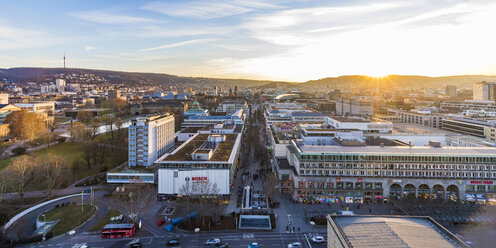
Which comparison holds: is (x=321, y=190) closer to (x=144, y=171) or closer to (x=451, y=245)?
(x=451, y=245)

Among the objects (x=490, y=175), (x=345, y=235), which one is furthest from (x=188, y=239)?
(x=490, y=175)

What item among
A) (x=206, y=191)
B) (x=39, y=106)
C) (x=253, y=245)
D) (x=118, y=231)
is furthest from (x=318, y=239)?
(x=39, y=106)

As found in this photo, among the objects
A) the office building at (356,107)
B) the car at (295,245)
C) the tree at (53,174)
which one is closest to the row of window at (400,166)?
the car at (295,245)

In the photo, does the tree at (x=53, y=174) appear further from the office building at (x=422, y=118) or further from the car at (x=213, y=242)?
the office building at (x=422, y=118)

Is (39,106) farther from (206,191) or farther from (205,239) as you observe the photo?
(205,239)

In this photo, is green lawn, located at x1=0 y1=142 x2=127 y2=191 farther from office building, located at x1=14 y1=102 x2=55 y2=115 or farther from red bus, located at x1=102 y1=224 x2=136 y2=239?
office building, located at x1=14 y1=102 x2=55 y2=115

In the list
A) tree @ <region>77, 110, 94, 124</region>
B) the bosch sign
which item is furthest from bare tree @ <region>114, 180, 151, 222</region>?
tree @ <region>77, 110, 94, 124</region>
